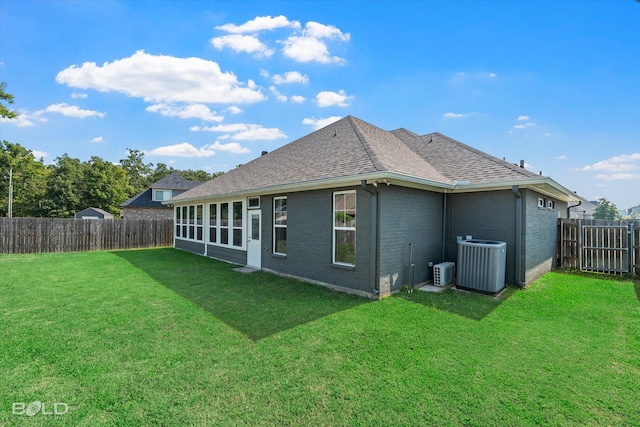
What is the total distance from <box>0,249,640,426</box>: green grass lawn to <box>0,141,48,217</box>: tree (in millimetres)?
24549

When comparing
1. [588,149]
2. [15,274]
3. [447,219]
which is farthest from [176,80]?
[588,149]

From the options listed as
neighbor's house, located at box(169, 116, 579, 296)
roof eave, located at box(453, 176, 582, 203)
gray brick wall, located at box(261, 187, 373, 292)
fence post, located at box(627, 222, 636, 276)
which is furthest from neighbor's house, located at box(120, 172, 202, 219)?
fence post, located at box(627, 222, 636, 276)

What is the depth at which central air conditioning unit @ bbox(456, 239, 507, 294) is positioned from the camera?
245 inches

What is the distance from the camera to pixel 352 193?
654 cm

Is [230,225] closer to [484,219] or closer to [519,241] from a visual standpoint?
[484,219]

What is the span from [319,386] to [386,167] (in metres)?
4.27

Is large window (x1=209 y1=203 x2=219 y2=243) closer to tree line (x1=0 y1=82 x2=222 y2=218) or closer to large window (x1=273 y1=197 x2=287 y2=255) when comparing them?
large window (x1=273 y1=197 x2=287 y2=255)

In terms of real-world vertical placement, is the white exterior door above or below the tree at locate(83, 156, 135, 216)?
below

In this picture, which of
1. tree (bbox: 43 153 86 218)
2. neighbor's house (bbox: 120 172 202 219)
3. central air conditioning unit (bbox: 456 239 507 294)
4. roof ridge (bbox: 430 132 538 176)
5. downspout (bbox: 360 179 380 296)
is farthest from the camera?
tree (bbox: 43 153 86 218)

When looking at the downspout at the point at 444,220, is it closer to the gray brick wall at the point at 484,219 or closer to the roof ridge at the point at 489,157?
the gray brick wall at the point at 484,219

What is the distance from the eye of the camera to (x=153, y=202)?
2606 centimetres

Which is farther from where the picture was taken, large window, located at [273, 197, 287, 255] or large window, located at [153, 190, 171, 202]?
large window, located at [153, 190, 171, 202]

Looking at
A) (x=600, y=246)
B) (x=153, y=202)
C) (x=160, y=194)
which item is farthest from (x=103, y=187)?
(x=600, y=246)

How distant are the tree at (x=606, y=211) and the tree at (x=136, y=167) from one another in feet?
259
